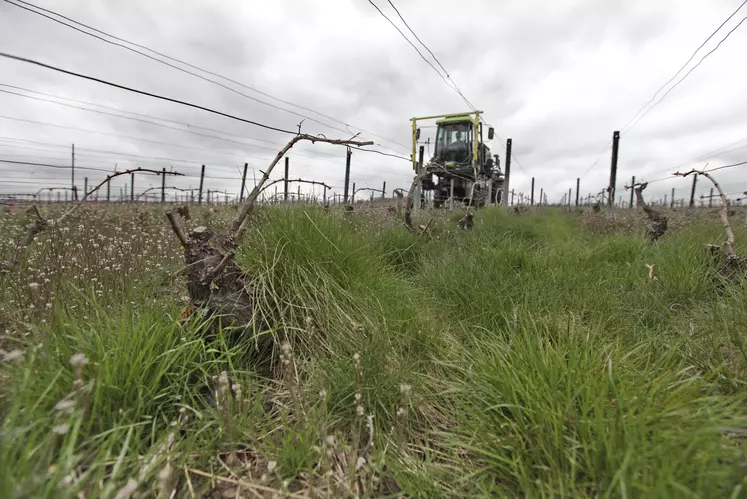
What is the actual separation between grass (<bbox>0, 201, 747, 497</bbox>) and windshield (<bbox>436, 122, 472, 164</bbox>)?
13.3 metres

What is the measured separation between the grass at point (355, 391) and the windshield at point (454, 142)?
1332 centimetres

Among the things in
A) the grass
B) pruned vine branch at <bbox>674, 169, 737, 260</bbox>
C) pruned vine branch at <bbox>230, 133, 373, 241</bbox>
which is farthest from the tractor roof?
pruned vine branch at <bbox>230, 133, 373, 241</bbox>

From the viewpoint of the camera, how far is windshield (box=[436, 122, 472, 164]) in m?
15.2

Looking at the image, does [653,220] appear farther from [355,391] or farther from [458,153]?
[458,153]

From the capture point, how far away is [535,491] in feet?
3.68

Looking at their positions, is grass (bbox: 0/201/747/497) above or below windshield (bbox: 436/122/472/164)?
below

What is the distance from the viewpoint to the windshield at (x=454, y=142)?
15.2 m

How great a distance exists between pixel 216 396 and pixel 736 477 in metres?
1.90

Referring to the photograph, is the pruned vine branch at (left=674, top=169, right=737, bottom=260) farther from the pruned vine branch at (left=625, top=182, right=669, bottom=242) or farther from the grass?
the pruned vine branch at (left=625, top=182, right=669, bottom=242)

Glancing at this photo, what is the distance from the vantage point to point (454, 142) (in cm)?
1562

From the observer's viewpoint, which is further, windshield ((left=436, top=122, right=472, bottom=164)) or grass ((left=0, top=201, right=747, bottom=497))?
windshield ((left=436, top=122, right=472, bottom=164))

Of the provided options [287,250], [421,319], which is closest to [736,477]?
[421,319]

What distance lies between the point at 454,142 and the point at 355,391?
15860 mm

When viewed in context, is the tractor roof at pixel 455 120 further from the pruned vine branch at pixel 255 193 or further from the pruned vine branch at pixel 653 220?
the pruned vine branch at pixel 255 193
